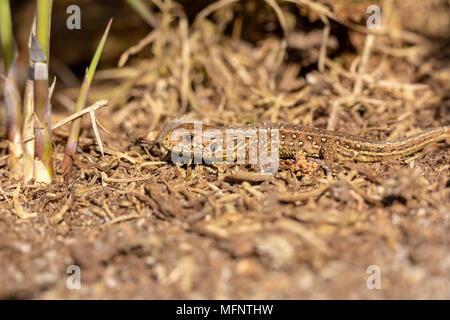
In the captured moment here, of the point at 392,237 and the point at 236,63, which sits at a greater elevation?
the point at 236,63

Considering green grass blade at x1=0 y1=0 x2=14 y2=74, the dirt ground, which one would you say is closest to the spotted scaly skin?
the dirt ground

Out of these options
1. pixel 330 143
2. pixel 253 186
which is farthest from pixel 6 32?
pixel 330 143

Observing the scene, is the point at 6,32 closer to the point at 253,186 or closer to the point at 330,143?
the point at 253,186

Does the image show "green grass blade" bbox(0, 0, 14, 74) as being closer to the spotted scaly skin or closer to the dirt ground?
the dirt ground

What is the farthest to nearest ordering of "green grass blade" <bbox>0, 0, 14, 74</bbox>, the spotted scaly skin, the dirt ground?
the spotted scaly skin
"green grass blade" <bbox>0, 0, 14, 74</bbox>
the dirt ground
